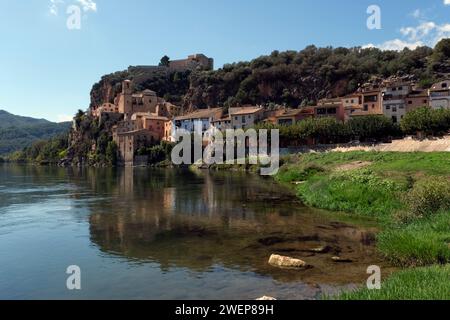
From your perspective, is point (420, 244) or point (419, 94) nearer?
point (420, 244)

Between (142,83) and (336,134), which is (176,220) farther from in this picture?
(142,83)

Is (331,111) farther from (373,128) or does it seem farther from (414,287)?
(414,287)

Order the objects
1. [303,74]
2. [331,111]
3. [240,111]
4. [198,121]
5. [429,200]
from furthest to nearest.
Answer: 1. [303,74]
2. [198,121]
3. [240,111]
4. [331,111]
5. [429,200]

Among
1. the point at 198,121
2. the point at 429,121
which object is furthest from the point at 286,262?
the point at 198,121

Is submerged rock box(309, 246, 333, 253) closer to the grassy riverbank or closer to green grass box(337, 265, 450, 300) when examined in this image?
→ the grassy riverbank

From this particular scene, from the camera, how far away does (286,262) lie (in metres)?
17.3

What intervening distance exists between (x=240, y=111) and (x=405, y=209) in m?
93.6

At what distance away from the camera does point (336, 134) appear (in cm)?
8238

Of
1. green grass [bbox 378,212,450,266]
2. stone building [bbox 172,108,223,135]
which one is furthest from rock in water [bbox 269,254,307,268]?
stone building [bbox 172,108,223,135]

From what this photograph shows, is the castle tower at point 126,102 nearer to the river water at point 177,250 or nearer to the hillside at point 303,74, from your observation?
the hillside at point 303,74

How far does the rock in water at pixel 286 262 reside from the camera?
17.2 m

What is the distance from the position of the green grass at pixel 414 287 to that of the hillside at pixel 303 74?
104 meters

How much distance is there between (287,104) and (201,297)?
129975 millimetres
